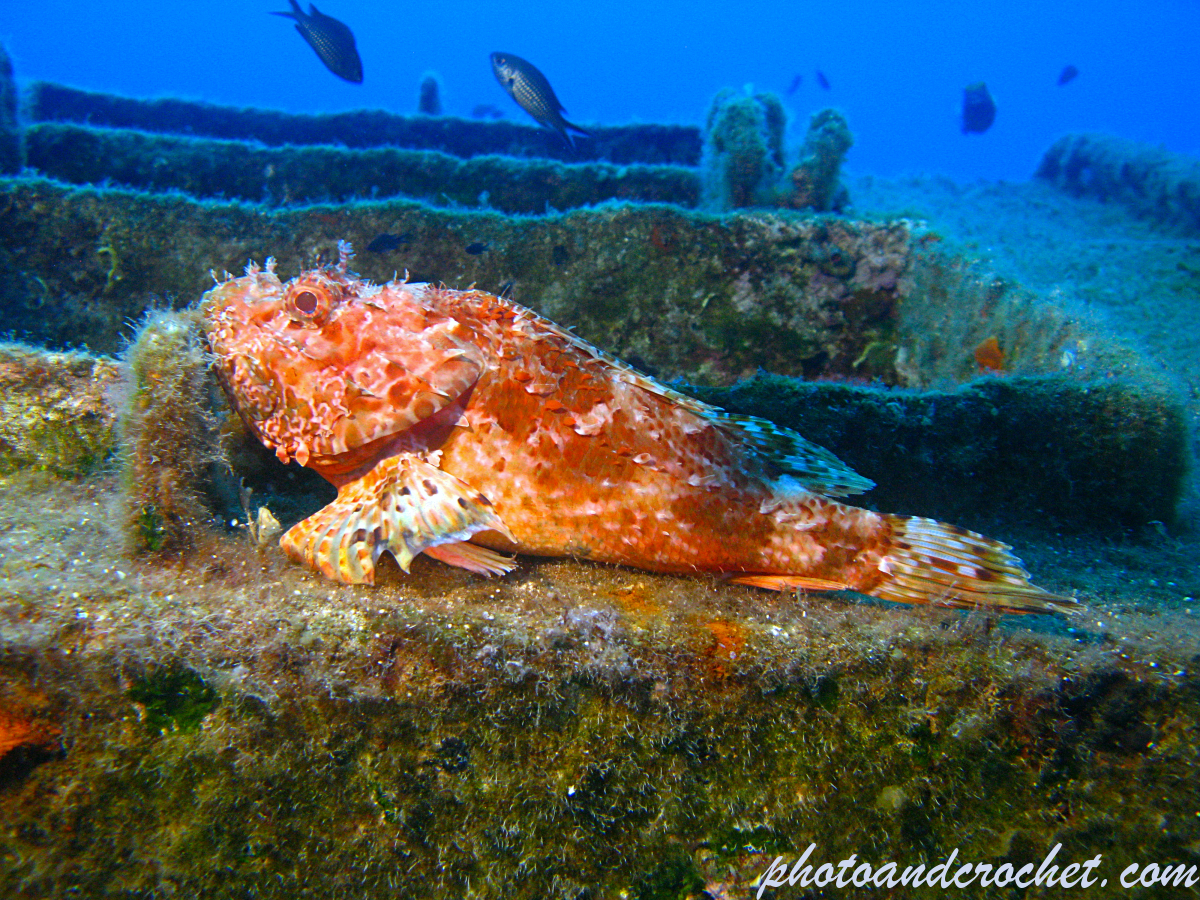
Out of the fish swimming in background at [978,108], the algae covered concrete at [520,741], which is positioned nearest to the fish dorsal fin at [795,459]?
the algae covered concrete at [520,741]

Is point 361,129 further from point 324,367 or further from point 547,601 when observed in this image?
point 547,601

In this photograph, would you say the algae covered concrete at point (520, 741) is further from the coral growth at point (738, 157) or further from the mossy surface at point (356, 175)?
the mossy surface at point (356, 175)

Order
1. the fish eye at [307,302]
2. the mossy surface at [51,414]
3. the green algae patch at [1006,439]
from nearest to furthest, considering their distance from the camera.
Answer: the mossy surface at [51,414]
the fish eye at [307,302]
the green algae patch at [1006,439]

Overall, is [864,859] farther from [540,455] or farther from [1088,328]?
[1088,328]

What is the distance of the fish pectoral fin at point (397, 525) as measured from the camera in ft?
8.05

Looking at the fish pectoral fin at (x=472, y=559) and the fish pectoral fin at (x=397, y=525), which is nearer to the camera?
the fish pectoral fin at (x=397, y=525)

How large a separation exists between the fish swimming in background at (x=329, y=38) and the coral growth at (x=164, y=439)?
247 inches

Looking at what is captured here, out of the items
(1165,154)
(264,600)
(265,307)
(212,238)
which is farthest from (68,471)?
(1165,154)

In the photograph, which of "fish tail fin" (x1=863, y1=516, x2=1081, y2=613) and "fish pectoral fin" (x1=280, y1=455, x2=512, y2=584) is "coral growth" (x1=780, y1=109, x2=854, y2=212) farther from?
"fish pectoral fin" (x1=280, y1=455, x2=512, y2=584)

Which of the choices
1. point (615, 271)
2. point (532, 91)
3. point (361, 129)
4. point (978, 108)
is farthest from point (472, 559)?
point (978, 108)

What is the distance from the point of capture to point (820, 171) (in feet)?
24.2

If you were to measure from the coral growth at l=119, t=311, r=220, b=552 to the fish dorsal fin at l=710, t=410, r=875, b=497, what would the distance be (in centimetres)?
262

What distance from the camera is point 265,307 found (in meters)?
2.86

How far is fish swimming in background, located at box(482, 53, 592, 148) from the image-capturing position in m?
6.52
